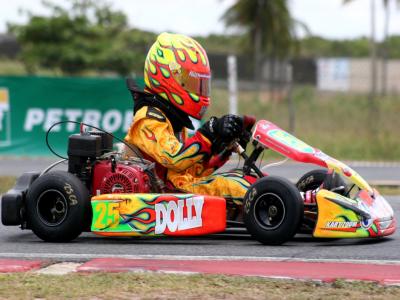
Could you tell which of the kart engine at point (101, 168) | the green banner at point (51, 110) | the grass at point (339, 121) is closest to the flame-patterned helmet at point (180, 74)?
the kart engine at point (101, 168)

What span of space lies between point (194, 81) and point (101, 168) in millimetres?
956

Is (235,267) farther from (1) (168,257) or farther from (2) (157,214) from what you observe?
(2) (157,214)

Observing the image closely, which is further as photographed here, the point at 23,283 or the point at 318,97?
the point at 318,97

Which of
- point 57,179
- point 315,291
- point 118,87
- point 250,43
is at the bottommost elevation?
point 315,291

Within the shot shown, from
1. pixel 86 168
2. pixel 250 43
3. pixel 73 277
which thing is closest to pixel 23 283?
pixel 73 277

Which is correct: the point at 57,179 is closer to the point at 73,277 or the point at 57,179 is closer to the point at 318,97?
the point at 73,277

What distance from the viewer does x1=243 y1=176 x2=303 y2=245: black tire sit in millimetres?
6344

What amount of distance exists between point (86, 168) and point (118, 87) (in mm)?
9668

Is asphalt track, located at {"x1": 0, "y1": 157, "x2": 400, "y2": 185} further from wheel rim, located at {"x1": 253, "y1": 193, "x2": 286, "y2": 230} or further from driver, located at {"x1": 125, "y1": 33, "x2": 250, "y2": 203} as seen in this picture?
wheel rim, located at {"x1": 253, "y1": 193, "x2": 286, "y2": 230}

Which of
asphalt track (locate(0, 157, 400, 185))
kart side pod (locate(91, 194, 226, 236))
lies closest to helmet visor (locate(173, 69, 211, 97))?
kart side pod (locate(91, 194, 226, 236))

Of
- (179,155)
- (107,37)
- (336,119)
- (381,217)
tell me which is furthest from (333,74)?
(381,217)

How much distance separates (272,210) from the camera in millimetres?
6484

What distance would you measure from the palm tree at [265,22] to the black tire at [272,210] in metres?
26.3

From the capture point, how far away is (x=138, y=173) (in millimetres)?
6867
